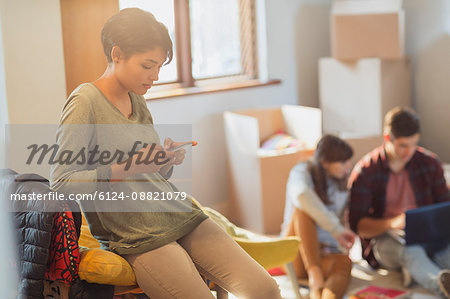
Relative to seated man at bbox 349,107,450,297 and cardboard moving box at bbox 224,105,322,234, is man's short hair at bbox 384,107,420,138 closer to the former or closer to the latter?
seated man at bbox 349,107,450,297

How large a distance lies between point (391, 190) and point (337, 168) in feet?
1.27

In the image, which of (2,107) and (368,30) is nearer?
(2,107)

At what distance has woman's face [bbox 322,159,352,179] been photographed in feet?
8.05

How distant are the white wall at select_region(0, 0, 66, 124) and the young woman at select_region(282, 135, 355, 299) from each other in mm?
1254

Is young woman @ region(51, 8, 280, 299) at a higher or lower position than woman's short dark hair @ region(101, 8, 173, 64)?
lower

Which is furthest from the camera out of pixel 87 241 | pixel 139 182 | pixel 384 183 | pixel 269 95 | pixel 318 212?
pixel 269 95

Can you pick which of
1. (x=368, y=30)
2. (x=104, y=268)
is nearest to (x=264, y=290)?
(x=104, y=268)

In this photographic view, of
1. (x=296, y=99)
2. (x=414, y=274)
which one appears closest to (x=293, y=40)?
(x=296, y=99)

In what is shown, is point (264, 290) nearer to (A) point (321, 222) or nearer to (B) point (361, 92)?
(A) point (321, 222)

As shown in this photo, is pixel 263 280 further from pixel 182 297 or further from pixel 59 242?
pixel 59 242

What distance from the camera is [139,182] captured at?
4.59 ft

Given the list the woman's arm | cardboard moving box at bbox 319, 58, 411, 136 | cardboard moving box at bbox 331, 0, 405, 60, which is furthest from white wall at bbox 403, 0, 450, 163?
the woman's arm

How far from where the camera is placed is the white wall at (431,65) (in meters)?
3.98

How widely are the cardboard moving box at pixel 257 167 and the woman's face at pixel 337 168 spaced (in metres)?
0.75
